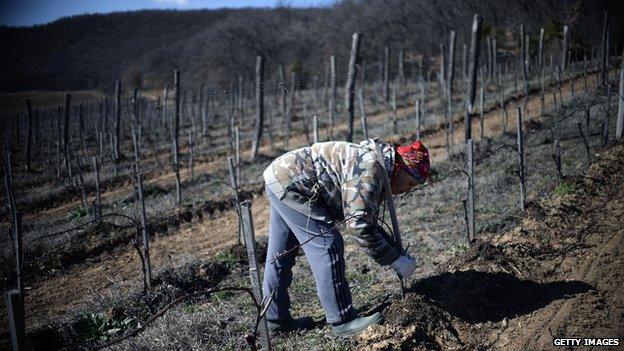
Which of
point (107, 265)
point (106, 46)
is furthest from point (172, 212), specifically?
point (106, 46)

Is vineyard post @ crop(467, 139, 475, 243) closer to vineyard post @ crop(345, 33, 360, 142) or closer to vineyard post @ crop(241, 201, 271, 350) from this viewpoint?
vineyard post @ crop(241, 201, 271, 350)

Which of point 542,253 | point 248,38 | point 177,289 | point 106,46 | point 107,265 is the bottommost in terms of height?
point 107,265

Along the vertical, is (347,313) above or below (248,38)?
below

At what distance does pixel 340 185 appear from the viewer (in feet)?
9.81

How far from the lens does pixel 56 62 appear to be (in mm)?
11539

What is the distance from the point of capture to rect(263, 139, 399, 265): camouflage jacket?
279 centimetres

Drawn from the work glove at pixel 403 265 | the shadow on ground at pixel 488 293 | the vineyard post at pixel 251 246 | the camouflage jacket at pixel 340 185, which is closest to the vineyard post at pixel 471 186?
the shadow on ground at pixel 488 293

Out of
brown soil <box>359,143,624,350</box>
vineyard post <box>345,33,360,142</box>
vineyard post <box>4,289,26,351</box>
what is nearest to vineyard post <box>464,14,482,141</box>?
vineyard post <box>345,33,360,142</box>

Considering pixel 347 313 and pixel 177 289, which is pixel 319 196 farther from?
pixel 177 289

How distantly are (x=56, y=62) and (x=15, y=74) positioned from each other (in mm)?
1839

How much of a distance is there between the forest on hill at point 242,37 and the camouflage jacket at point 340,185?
8.34 meters

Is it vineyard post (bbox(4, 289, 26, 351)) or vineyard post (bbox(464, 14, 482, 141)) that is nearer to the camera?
vineyard post (bbox(4, 289, 26, 351))

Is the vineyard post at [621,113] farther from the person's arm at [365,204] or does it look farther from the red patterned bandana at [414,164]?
the person's arm at [365,204]

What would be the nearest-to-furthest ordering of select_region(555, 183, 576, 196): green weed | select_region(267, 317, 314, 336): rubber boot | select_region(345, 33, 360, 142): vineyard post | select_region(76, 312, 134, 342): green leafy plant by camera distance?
select_region(267, 317, 314, 336): rubber boot, select_region(76, 312, 134, 342): green leafy plant, select_region(555, 183, 576, 196): green weed, select_region(345, 33, 360, 142): vineyard post
